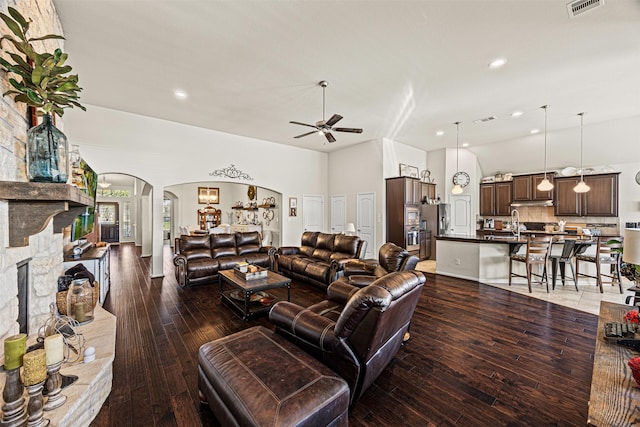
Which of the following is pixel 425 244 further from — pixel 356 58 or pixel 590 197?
pixel 356 58

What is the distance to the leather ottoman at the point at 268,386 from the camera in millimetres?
1364

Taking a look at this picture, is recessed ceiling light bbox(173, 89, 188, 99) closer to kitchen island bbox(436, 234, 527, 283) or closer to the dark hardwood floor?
the dark hardwood floor

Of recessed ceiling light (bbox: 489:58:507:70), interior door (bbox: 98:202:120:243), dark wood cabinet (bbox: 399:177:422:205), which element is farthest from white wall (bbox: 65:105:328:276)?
interior door (bbox: 98:202:120:243)

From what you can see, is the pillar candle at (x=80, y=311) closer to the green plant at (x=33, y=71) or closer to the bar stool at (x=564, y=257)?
the green plant at (x=33, y=71)

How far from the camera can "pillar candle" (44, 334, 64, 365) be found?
54.2 inches

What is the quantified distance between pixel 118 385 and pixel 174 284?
3307mm

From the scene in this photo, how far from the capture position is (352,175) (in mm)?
8062

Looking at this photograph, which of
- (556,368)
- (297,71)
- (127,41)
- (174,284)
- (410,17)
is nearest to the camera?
(556,368)

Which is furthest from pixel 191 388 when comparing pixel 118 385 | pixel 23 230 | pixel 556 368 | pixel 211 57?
pixel 211 57

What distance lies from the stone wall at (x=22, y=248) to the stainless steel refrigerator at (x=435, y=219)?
773 centimetres

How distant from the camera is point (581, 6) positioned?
2496 mm

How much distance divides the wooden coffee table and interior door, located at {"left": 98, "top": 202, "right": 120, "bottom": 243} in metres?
11.3

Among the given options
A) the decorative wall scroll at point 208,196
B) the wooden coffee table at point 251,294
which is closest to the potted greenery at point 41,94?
the wooden coffee table at point 251,294

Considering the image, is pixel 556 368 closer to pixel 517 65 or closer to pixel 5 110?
pixel 517 65
